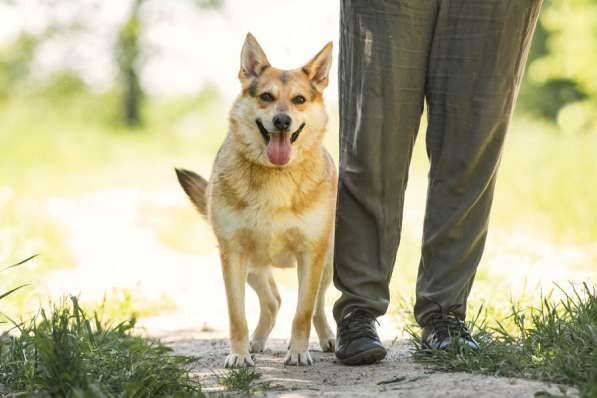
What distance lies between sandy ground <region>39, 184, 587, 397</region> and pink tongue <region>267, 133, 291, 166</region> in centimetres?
91

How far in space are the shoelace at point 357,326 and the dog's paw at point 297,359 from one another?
186 millimetres

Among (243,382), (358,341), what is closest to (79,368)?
(243,382)

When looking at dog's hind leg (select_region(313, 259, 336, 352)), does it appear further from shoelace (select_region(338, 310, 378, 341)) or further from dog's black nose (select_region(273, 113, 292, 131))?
dog's black nose (select_region(273, 113, 292, 131))

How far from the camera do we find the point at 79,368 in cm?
278

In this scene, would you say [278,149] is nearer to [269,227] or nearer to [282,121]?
[282,121]

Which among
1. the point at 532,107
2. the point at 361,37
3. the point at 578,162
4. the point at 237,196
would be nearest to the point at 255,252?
the point at 237,196

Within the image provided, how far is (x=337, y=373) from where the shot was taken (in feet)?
11.5

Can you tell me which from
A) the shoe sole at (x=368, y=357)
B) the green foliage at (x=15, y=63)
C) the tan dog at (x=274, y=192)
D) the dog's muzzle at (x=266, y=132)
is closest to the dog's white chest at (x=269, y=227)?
the tan dog at (x=274, y=192)

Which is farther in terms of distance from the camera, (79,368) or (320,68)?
(320,68)

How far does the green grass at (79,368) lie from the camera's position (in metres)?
2.76

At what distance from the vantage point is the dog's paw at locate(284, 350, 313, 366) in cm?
373

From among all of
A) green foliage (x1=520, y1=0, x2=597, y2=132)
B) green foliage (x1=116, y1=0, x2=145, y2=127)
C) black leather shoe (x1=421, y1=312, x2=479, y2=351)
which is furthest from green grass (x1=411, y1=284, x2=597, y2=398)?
green foliage (x1=116, y1=0, x2=145, y2=127)

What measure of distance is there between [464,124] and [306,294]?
3.39ft

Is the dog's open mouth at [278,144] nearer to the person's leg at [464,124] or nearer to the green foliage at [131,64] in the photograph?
the person's leg at [464,124]
